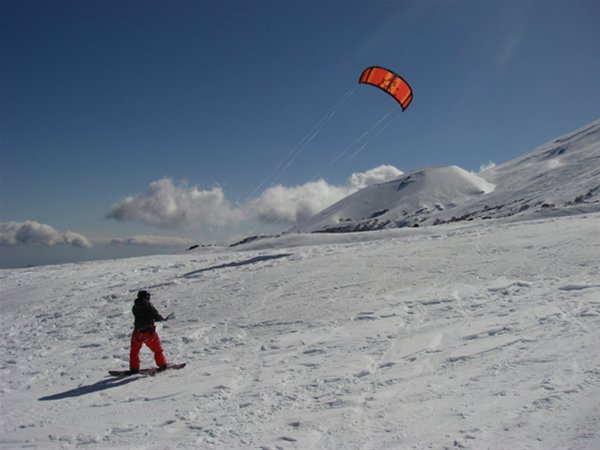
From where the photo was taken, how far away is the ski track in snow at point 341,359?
521 centimetres

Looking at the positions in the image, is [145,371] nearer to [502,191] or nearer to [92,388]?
[92,388]

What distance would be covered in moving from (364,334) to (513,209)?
3819 inches

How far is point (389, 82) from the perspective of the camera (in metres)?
22.6

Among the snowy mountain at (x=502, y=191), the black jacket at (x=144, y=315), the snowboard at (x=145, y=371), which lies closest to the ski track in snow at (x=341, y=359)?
the snowboard at (x=145, y=371)

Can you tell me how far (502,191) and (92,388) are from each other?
5372 inches

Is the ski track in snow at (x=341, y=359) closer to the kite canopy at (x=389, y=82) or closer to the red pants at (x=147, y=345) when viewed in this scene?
the red pants at (x=147, y=345)

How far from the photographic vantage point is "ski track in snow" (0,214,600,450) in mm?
5215

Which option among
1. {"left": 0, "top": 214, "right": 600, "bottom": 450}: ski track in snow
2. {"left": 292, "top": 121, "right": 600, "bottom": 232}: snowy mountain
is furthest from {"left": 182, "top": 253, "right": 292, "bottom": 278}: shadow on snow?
{"left": 292, "top": 121, "right": 600, "bottom": 232}: snowy mountain

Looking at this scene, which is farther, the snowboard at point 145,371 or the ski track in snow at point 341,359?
the snowboard at point 145,371

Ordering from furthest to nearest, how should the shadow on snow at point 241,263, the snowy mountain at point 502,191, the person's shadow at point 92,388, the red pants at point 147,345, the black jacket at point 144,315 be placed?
1. the snowy mountain at point 502,191
2. the shadow on snow at point 241,263
3. the black jacket at point 144,315
4. the red pants at point 147,345
5. the person's shadow at point 92,388

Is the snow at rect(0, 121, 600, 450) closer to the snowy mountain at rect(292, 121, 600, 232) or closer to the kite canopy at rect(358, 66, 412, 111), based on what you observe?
the kite canopy at rect(358, 66, 412, 111)

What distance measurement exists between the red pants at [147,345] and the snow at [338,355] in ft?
1.14

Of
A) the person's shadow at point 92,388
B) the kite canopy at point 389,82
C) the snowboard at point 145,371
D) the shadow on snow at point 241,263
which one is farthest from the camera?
the kite canopy at point 389,82

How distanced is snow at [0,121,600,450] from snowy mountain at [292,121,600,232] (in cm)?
6837
